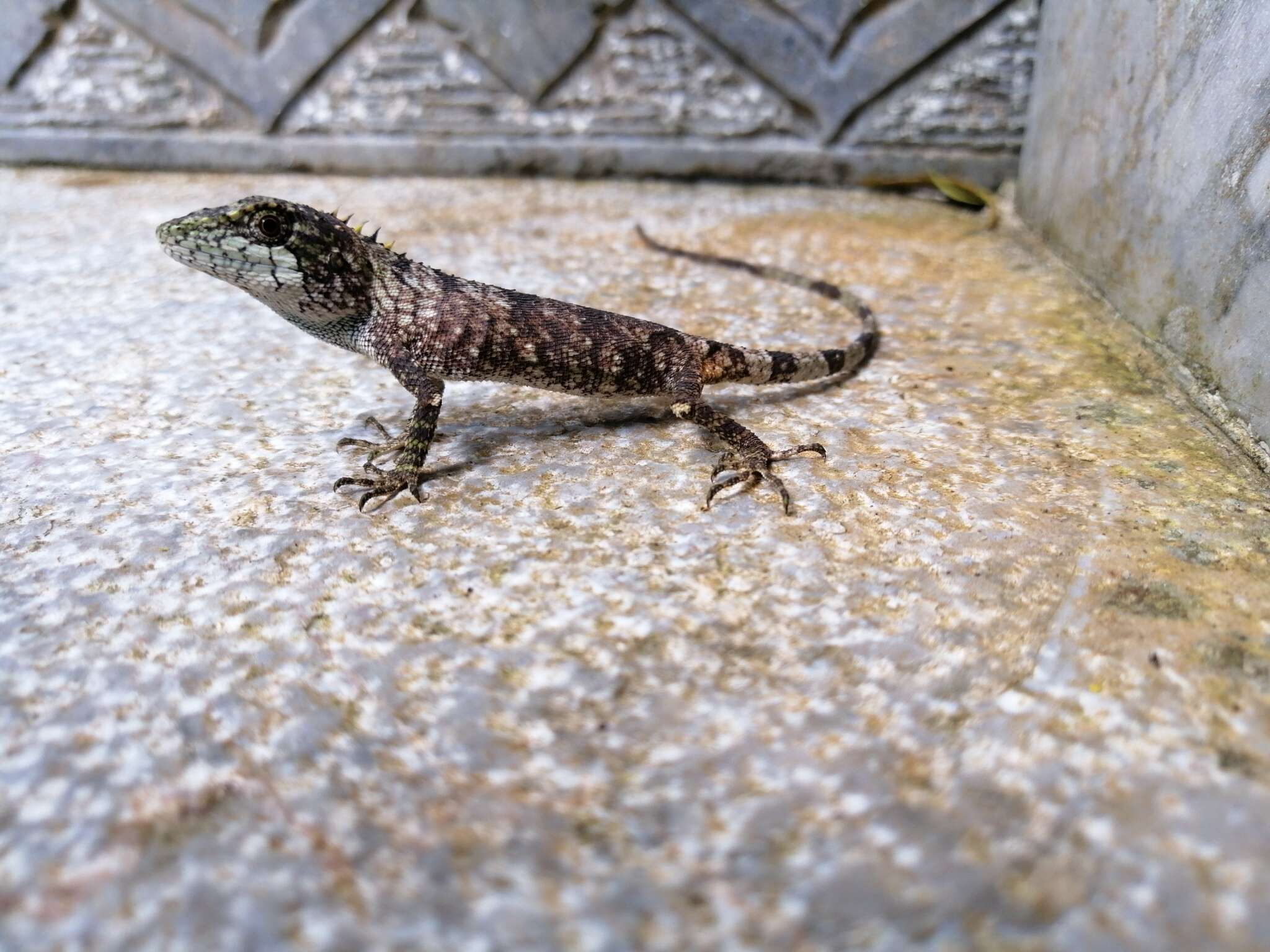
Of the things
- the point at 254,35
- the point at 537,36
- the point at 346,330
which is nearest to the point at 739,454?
the point at 346,330

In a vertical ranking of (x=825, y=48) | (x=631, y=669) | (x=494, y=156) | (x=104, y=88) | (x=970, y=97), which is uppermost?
(x=825, y=48)

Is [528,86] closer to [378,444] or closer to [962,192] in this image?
[962,192]

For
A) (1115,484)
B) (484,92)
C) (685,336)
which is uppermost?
(484,92)

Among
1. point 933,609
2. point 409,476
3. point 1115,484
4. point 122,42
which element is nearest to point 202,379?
point 409,476

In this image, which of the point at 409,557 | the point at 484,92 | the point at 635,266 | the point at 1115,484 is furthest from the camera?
the point at 484,92

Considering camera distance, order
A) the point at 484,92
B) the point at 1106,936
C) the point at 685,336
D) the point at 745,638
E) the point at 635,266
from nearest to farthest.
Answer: the point at 1106,936 → the point at 745,638 → the point at 685,336 → the point at 635,266 → the point at 484,92

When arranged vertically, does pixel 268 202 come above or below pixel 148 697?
above

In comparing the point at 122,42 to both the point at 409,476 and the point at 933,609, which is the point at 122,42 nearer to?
the point at 409,476
